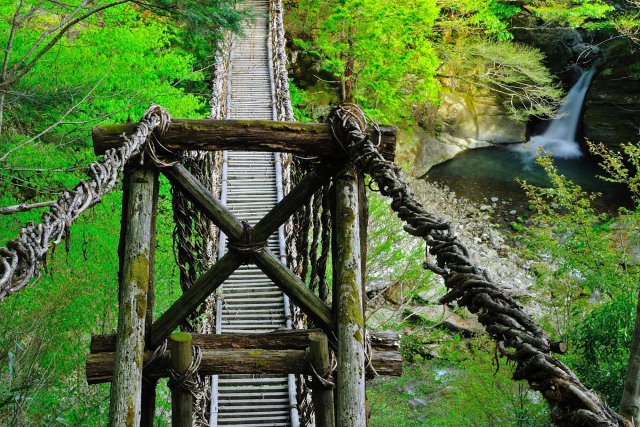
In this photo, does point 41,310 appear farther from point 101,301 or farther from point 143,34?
point 143,34

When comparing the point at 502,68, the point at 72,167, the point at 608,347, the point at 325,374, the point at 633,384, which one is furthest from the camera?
the point at 502,68

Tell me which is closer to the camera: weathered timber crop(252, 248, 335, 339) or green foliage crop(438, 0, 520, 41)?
weathered timber crop(252, 248, 335, 339)

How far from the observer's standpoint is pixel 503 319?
1208 mm

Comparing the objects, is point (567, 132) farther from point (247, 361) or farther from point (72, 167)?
point (247, 361)

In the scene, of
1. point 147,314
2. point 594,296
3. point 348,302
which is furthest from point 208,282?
point 594,296

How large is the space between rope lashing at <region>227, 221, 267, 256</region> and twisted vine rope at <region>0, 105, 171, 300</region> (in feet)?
1.89

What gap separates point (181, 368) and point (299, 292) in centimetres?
59

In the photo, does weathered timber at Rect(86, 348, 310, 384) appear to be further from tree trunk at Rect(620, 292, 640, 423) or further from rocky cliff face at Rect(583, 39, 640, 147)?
rocky cliff face at Rect(583, 39, 640, 147)

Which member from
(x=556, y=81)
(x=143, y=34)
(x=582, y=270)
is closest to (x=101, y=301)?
(x=143, y=34)

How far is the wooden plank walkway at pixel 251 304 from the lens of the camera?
4246 mm

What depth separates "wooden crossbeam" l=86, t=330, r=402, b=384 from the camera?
230 cm

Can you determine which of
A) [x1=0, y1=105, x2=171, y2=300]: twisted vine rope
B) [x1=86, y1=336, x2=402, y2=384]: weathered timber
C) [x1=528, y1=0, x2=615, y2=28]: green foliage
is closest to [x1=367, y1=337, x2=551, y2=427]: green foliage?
[x1=86, y1=336, x2=402, y2=384]: weathered timber

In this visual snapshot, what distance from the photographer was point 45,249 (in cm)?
135

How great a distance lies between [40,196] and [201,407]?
4.69m
